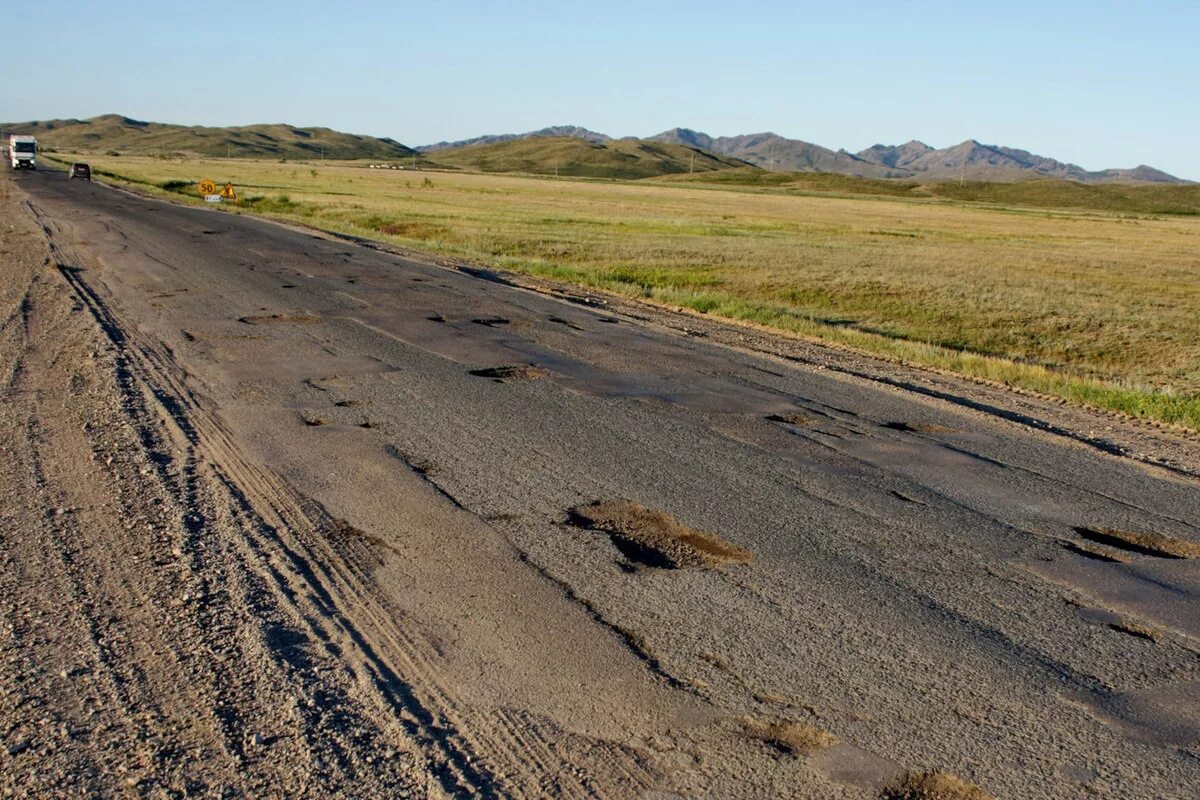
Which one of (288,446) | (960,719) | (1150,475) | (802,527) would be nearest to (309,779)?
(960,719)

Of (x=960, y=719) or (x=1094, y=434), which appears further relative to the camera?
(x=1094, y=434)

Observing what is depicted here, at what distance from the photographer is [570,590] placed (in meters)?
5.46

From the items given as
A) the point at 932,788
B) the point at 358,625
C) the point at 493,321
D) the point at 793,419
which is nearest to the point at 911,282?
the point at 493,321

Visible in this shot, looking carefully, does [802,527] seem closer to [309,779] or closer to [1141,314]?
[309,779]

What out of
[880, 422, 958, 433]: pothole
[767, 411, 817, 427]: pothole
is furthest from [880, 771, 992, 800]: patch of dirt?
[880, 422, 958, 433]: pothole

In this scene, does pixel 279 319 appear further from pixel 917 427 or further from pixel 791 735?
pixel 791 735

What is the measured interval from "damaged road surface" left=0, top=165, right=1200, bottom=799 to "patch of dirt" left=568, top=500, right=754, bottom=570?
0.03m

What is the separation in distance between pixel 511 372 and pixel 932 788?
772cm

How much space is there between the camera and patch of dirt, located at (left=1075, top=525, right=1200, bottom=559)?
6.42m

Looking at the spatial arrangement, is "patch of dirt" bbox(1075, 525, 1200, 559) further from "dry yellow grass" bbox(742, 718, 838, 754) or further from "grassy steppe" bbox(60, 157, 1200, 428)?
"grassy steppe" bbox(60, 157, 1200, 428)

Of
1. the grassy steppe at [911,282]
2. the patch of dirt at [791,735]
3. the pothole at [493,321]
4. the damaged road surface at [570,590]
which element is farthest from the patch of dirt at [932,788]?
the pothole at [493,321]

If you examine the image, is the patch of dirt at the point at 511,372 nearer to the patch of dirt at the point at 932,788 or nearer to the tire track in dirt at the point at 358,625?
the tire track in dirt at the point at 358,625

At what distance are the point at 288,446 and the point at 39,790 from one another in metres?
4.51

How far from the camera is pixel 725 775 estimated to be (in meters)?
3.80
